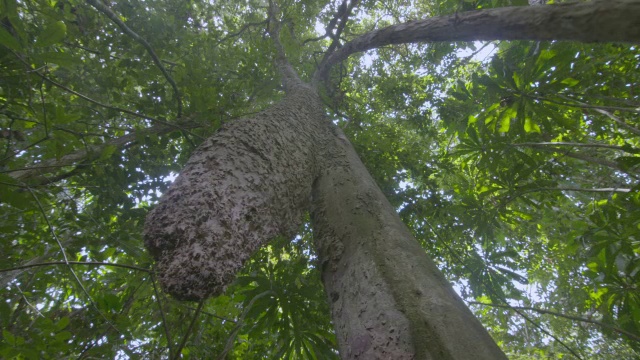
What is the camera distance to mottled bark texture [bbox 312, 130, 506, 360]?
2.88 ft

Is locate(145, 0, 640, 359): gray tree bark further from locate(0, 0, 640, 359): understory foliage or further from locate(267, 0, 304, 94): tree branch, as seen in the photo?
locate(267, 0, 304, 94): tree branch

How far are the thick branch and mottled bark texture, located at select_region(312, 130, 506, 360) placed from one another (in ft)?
3.15

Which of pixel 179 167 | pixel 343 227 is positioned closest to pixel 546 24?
pixel 343 227

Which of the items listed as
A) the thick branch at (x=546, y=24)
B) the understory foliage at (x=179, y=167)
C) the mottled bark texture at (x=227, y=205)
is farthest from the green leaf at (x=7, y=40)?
the thick branch at (x=546, y=24)

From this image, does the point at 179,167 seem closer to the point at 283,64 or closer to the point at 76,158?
the point at 76,158

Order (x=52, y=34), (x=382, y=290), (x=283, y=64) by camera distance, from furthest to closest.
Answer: (x=283, y=64) → (x=52, y=34) → (x=382, y=290)

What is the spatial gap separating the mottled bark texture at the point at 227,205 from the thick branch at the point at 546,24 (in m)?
1.07

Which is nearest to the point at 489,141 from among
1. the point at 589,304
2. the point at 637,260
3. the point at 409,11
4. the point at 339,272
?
the point at 637,260

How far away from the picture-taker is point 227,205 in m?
1.13

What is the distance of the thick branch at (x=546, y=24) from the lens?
990 millimetres

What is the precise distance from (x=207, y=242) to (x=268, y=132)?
2.75ft

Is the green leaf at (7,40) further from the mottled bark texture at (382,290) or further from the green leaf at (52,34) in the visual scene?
the mottled bark texture at (382,290)

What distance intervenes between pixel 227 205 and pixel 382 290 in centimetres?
61

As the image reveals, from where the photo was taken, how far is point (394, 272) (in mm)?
1133
